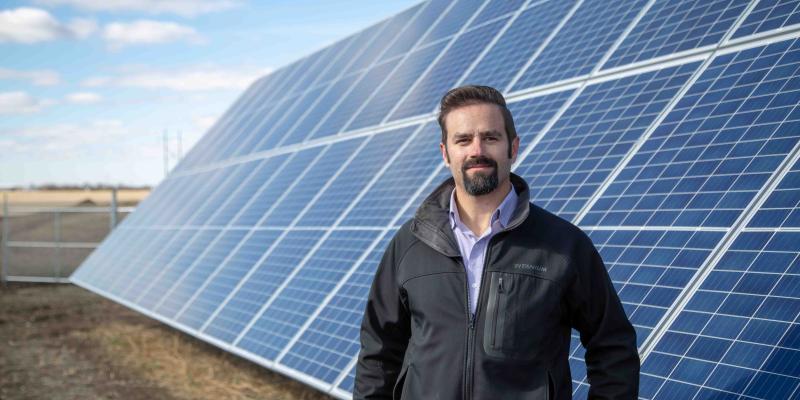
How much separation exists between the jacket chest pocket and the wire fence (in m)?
20.7

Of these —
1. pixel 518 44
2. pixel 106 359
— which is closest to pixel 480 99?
pixel 518 44

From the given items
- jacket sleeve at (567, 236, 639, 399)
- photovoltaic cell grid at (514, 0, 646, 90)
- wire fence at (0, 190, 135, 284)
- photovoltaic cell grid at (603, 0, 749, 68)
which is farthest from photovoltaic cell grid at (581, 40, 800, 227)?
wire fence at (0, 190, 135, 284)

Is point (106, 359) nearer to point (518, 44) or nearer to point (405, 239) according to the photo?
point (518, 44)

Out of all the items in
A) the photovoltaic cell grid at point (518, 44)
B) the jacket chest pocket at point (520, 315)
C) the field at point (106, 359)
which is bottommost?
the field at point (106, 359)

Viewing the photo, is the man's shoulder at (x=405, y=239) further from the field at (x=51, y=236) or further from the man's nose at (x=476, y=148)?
the field at (x=51, y=236)

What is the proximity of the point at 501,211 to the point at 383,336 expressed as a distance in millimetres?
832

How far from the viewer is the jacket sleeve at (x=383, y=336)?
142 inches

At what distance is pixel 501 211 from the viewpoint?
3348 mm

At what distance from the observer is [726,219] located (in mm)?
5211

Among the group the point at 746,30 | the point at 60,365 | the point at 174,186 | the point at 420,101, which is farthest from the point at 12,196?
the point at 746,30

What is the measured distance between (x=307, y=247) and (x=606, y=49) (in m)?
4.48

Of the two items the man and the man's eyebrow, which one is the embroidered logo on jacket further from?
the man's eyebrow

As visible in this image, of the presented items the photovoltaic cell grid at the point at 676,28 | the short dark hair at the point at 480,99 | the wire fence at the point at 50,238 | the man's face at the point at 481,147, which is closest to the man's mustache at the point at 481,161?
the man's face at the point at 481,147

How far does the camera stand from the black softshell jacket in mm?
3182
